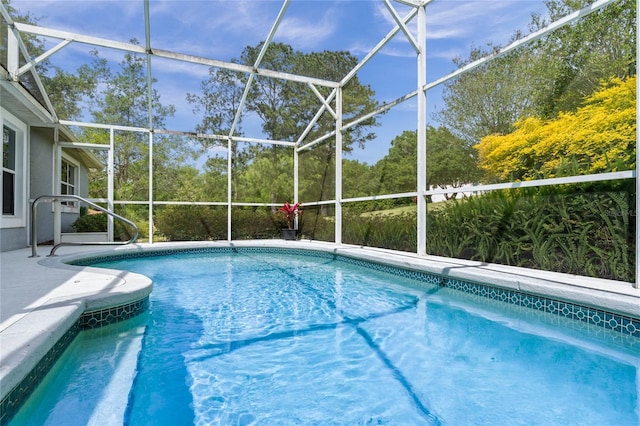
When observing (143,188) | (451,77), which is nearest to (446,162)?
(451,77)

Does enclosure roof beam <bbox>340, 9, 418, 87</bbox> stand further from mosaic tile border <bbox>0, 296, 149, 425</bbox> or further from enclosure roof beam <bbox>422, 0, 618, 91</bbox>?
mosaic tile border <bbox>0, 296, 149, 425</bbox>

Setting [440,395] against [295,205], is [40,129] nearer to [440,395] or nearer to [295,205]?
[295,205]

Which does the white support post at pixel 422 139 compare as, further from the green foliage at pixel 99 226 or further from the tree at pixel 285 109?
the green foliage at pixel 99 226

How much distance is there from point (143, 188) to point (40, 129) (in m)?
4.84

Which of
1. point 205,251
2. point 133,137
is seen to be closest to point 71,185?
point 133,137

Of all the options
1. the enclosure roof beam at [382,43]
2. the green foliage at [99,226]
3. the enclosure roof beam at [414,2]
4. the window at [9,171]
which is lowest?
the green foliage at [99,226]

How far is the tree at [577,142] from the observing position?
3205 millimetres

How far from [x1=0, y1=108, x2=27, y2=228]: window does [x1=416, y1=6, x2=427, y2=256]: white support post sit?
684 cm

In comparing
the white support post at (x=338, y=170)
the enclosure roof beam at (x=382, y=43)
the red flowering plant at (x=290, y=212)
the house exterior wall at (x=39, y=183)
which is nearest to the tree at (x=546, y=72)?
the enclosure roof beam at (x=382, y=43)

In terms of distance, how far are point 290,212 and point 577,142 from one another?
6.98 m

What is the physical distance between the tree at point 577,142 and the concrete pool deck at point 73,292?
116cm

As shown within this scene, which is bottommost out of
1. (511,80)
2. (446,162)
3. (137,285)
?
(137,285)

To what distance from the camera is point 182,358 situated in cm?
229

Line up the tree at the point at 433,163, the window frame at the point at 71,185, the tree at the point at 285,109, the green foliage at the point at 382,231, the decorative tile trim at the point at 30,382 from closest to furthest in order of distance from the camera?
the decorative tile trim at the point at 30,382, the tree at the point at 433,163, the green foliage at the point at 382,231, the tree at the point at 285,109, the window frame at the point at 71,185
